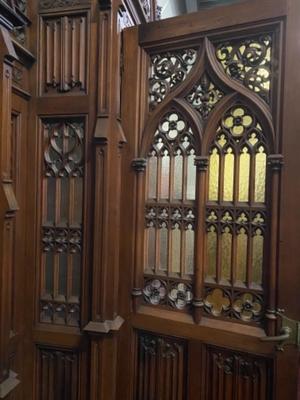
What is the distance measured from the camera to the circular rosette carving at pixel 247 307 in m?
1.24

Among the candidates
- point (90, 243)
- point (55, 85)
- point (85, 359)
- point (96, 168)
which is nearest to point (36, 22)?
point (55, 85)

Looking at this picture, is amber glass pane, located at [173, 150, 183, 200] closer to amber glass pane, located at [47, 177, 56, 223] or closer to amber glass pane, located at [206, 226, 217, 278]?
amber glass pane, located at [206, 226, 217, 278]

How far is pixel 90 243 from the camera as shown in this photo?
1.37 meters

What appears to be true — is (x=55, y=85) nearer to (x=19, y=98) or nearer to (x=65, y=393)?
(x=19, y=98)

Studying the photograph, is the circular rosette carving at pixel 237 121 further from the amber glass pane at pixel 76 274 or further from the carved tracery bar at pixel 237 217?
the amber glass pane at pixel 76 274


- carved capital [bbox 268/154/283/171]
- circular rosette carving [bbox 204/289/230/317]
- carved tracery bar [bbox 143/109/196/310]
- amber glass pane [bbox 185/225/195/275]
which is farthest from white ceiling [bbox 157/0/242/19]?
circular rosette carving [bbox 204/289/230/317]

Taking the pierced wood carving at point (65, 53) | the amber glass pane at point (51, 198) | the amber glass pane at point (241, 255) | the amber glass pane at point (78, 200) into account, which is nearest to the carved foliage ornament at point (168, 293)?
the amber glass pane at point (241, 255)

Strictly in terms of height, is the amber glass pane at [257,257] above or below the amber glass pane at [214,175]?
below

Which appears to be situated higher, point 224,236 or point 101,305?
point 224,236

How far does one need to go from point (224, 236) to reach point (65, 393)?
39.6 inches

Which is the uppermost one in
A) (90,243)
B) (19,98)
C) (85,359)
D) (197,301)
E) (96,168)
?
(19,98)

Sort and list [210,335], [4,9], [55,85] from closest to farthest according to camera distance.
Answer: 1. [4,9]
2. [210,335]
3. [55,85]

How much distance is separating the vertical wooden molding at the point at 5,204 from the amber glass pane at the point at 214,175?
0.76 m

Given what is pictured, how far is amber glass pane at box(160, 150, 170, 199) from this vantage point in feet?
4.54
